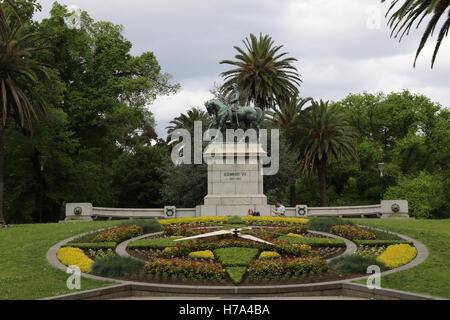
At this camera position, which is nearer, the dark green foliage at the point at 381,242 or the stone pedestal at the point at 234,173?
the dark green foliage at the point at 381,242

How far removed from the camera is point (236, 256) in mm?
15766

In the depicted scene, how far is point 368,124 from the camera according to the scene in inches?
2372

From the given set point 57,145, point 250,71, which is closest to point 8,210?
point 57,145

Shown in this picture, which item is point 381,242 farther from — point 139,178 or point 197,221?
point 139,178

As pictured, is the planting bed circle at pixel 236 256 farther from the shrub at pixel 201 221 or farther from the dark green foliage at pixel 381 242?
the shrub at pixel 201 221

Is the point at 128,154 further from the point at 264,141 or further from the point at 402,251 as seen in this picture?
the point at 402,251

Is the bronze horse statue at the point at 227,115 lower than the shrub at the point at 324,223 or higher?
higher

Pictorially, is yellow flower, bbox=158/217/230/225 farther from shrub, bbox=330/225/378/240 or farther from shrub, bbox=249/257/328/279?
shrub, bbox=249/257/328/279

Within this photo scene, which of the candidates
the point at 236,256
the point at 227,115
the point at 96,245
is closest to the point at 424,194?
the point at 227,115

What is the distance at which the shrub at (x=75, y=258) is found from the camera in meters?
15.0

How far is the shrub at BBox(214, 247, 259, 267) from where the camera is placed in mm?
14867

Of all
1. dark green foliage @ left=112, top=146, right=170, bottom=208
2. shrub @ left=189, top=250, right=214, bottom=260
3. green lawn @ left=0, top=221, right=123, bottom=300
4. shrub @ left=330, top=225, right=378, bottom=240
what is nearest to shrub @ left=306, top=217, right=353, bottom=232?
shrub @ left=330, top=225, right=378, bottom=240

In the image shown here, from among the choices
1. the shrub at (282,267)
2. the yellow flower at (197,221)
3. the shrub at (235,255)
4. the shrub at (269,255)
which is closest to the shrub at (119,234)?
the yellow flower at (197,221)

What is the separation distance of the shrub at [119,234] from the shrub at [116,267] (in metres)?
4.79
